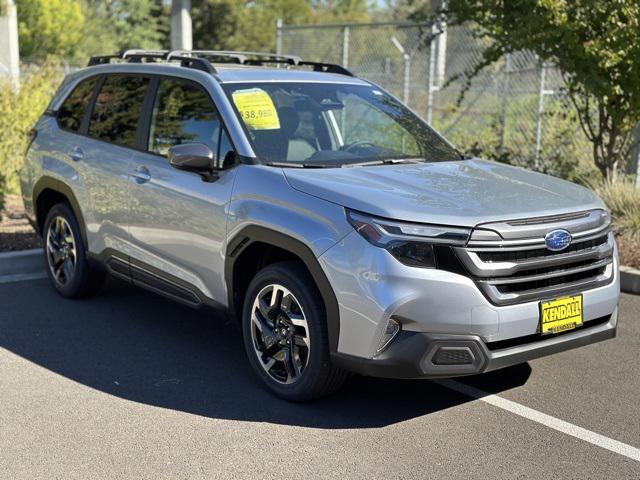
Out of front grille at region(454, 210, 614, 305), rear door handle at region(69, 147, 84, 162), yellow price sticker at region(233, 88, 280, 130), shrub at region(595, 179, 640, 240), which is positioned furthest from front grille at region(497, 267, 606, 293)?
shrub at region(595, 179, 640, 240)

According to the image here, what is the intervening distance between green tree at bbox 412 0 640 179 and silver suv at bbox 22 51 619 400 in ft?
10.9

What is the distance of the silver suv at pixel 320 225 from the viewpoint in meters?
4.09

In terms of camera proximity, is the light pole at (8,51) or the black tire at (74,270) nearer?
the black tire at (74,270)

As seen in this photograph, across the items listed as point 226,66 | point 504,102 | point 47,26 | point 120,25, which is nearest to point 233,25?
point 120,25

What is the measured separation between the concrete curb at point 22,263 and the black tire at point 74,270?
0.81m

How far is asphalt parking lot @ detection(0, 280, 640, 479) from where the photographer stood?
156 inches

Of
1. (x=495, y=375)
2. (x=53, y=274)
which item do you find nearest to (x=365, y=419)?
(x=495, y=375)

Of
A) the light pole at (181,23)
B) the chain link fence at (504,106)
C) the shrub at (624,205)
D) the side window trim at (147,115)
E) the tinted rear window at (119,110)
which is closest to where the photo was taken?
the side window trim at (147,115)

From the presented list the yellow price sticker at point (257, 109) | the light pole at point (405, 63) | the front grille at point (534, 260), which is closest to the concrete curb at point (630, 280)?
the front grille at point (534, 260)

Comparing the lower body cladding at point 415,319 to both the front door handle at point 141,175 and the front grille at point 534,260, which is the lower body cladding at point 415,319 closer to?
the front grille at point 534,260

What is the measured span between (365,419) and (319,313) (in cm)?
63

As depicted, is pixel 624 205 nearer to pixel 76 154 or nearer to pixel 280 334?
pixel 280 334

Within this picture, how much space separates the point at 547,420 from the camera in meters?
4.52

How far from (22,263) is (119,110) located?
218 cm
